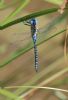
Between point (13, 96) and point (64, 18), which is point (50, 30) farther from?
point (13, 96)

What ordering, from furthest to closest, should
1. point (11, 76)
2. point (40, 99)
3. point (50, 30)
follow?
1. point (11, 76)
2. point (40, 99)
3. point (50, 30)

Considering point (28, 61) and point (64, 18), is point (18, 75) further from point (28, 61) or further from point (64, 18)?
point (64, 18)

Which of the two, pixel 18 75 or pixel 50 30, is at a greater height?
pixel 50 30

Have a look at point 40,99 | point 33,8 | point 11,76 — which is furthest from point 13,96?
point 33,8

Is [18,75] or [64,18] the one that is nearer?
[64,18]

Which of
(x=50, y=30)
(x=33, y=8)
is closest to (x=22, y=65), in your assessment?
(x=33, y=8)

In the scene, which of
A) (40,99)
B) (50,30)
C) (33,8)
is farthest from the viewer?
(33,8)

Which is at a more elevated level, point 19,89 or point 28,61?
point 19,89

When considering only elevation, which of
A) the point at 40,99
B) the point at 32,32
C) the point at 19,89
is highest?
the point at 32,32

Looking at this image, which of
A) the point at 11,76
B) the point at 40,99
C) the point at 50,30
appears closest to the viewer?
the point at 50,30
